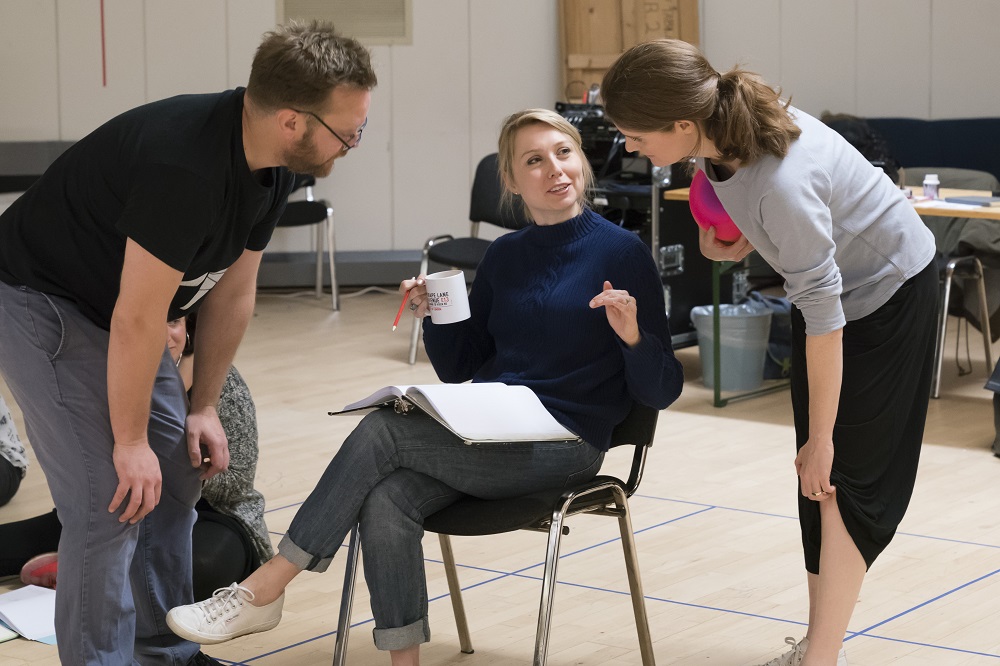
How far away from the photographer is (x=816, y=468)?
7.66ft

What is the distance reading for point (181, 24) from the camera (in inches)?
324

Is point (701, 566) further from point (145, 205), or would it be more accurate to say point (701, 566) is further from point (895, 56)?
point (895, 56)

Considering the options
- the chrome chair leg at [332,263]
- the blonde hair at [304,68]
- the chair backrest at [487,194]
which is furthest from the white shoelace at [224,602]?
the chrome chair leg at [332,263]

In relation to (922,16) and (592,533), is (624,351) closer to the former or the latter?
(592,533)

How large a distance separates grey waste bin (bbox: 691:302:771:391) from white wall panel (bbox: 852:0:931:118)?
334 cm

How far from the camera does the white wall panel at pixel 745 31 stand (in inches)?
327

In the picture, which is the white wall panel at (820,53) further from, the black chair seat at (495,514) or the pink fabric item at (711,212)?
the black chair seat at (495,514)

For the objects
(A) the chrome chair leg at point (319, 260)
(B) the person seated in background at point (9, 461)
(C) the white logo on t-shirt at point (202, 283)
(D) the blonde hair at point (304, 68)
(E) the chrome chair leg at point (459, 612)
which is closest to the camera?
(D) the blonde hair at point (304, 68)

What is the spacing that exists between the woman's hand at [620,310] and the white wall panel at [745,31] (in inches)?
248

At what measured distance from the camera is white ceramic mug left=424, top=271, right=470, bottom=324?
99.3 inches

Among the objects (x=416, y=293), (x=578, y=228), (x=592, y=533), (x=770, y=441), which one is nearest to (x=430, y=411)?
(x=416, y=293)

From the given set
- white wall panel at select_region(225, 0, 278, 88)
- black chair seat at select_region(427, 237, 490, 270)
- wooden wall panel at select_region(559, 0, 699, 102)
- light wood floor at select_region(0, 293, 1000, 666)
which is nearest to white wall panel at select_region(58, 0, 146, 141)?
white wall panel at select_region(225, 0, 278, 88)

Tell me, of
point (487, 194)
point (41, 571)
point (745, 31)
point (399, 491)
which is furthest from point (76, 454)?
point (745, 31)

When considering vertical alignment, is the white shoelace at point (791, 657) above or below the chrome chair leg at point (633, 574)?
below
